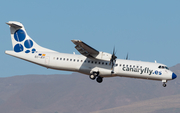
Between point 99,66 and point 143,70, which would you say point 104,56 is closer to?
point 99,66

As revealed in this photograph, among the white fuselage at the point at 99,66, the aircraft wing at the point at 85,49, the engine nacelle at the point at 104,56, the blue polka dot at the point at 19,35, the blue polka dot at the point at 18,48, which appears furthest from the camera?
the blue polka dot at the point at 19,35

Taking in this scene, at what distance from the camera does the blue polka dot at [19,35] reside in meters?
48.8

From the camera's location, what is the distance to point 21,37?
161 ft

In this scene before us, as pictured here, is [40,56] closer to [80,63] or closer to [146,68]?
[80,63]

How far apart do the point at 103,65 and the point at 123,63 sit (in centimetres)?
282

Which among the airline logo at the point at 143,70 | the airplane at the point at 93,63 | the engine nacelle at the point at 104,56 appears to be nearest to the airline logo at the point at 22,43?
the airplane at the point at 93,63

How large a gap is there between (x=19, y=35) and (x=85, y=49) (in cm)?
1152

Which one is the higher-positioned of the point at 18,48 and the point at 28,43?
the point at 28,43

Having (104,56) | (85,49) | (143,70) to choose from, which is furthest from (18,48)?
(143,70)

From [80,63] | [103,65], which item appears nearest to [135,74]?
[103,65]

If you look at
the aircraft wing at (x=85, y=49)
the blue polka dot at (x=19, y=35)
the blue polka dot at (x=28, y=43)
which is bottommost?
the aircraft wing at (x=85, y=49)

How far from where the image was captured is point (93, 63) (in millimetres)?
45594

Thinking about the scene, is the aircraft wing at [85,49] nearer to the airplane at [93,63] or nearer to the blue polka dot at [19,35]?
the airplane at [93,63]

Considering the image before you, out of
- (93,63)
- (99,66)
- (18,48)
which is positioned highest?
(18,48)
